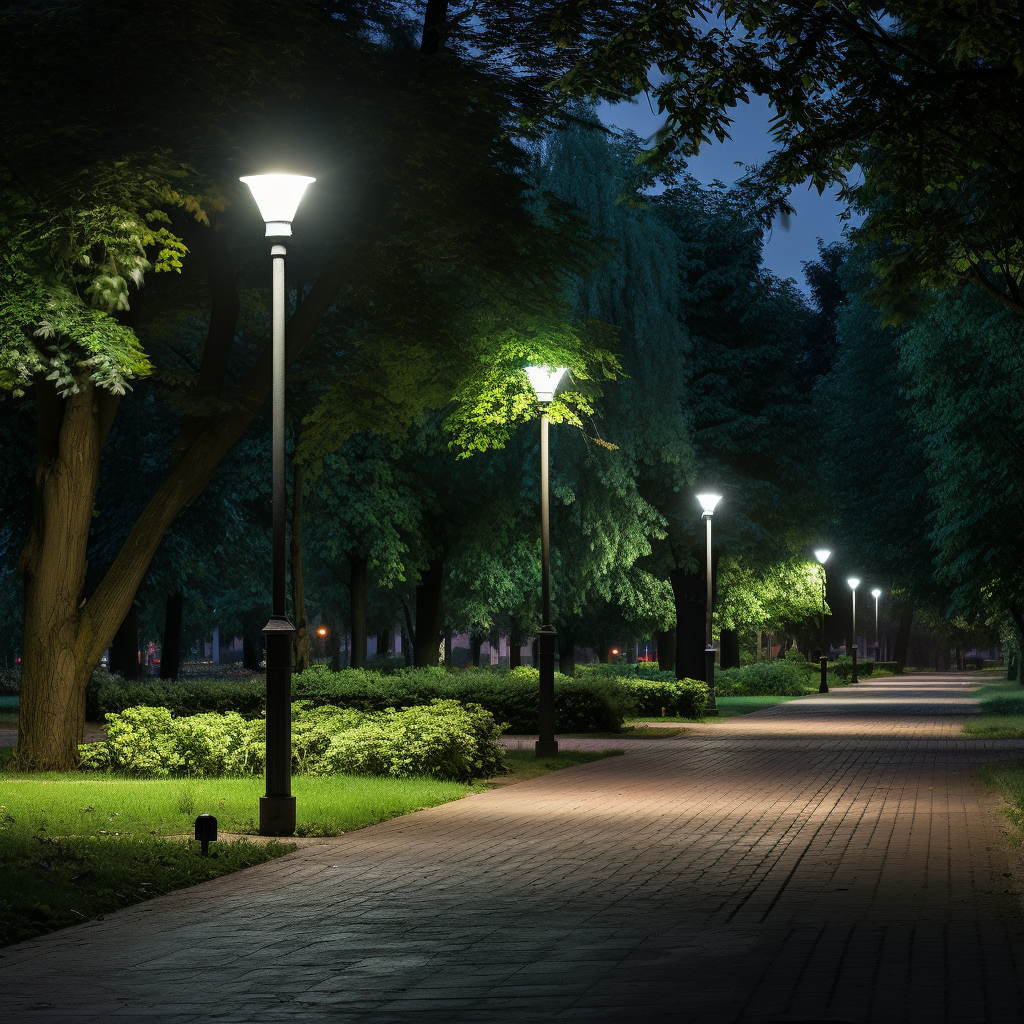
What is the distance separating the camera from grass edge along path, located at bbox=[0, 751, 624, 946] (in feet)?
28.9

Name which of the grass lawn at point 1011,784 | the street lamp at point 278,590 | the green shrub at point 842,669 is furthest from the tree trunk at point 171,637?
the street lamp at point 278,590

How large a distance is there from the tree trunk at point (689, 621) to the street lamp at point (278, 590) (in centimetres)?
2840

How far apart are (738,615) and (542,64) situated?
28073mm

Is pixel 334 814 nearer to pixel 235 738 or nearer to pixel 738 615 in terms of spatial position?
pixel 235 738

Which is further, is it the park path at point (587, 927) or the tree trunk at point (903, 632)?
the tree trunk at point (903, 632)

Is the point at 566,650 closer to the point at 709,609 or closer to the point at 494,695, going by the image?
the point at 709,609

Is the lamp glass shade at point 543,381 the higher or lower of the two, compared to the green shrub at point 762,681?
higher

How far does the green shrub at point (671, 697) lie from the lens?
31.6 meters

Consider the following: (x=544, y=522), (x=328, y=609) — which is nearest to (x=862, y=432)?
(x=328, y=609)

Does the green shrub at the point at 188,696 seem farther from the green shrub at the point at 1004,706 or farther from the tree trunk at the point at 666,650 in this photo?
the tree trunk at the point at 666,650

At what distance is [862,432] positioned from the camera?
48.9 m

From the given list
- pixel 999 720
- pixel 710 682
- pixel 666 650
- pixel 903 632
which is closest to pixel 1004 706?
pixel 999 720

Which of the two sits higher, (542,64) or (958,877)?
(542,64)

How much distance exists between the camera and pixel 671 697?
3172 cm
